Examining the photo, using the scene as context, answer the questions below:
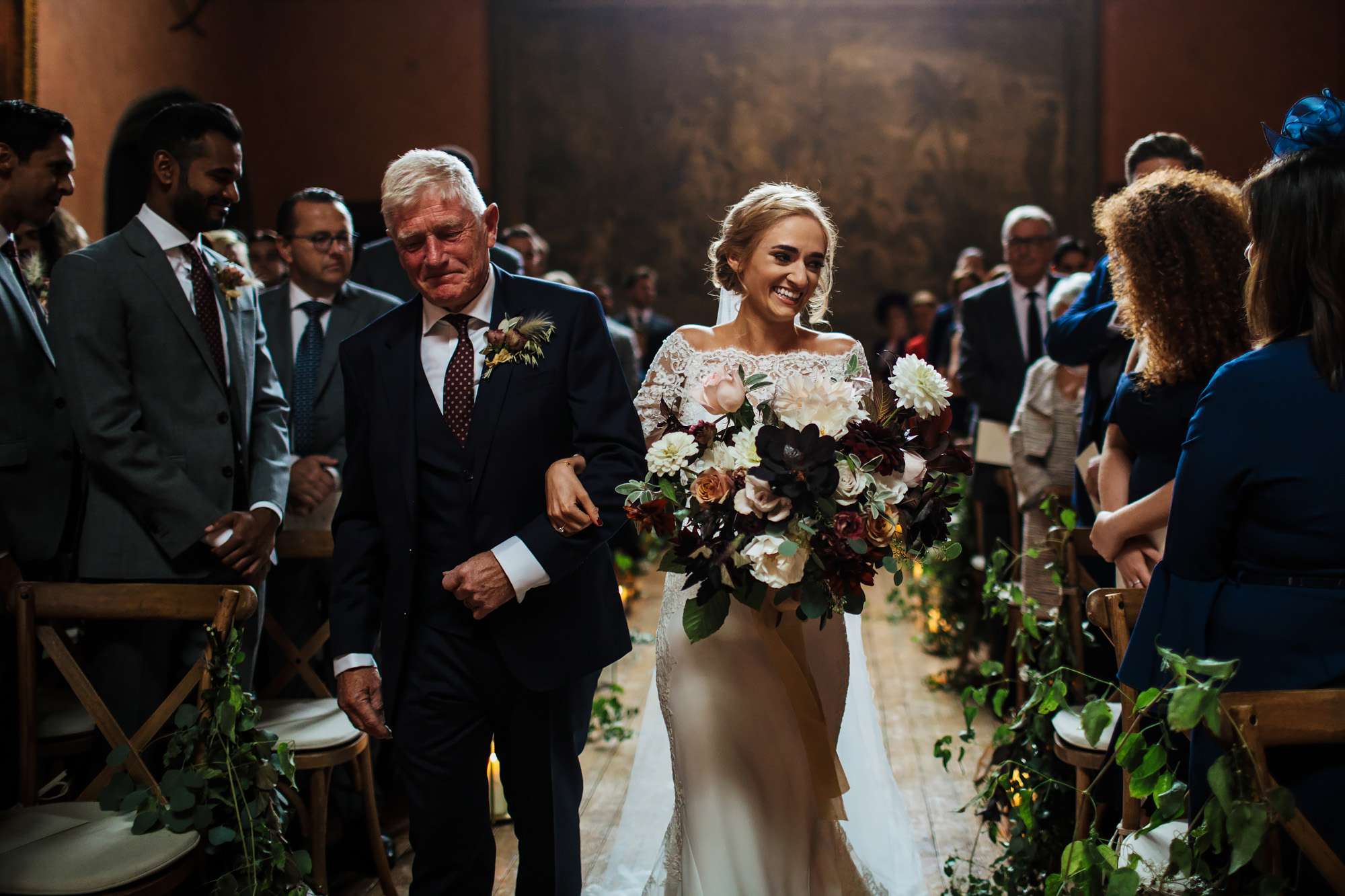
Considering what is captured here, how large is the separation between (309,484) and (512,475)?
5.76ft

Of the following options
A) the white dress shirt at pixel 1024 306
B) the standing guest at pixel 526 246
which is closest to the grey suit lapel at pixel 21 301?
the standing guest at pixel 526 246

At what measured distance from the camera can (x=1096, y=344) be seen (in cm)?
376

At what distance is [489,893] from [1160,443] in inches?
74.6

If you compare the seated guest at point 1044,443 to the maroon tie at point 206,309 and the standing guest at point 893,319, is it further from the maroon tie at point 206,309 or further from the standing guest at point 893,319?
the standing guest at point 893,319

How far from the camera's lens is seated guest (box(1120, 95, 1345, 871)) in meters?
1.98

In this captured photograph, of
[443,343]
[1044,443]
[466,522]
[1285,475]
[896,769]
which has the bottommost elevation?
[896,769]

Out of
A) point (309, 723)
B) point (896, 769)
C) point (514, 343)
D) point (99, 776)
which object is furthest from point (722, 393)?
point (896, 769)

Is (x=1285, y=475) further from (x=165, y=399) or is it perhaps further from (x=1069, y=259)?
(x=1069, y=259)

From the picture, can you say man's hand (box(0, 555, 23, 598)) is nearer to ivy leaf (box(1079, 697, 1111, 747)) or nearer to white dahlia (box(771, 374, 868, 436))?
white dahlia (box(771, 374, 868, 436))

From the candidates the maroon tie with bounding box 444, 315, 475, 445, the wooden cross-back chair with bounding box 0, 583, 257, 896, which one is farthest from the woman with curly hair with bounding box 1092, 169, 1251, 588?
the wooden cross-back chair with bounding box 0, 583, 257, 896

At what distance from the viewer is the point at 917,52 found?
12914mm

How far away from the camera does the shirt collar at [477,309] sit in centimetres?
264

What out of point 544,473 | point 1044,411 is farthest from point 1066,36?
point 544,473

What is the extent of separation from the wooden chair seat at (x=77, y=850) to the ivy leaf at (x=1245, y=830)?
6.52ft
